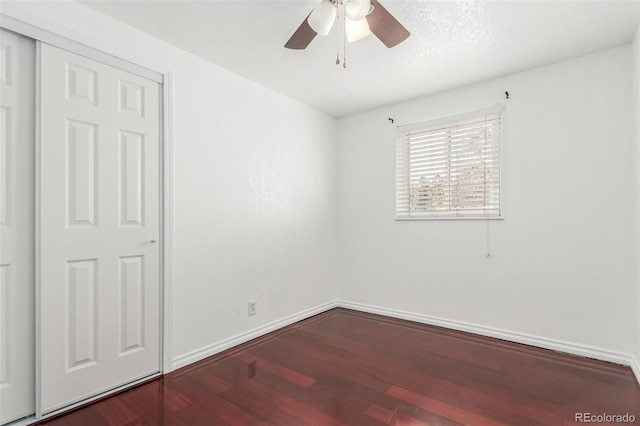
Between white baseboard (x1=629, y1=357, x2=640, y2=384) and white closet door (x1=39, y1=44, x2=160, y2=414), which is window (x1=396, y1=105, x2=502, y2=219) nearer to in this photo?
white baseboard (x1=629, y1=357, x2=640, y2=384)

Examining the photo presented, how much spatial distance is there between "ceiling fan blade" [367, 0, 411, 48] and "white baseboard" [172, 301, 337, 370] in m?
2.53

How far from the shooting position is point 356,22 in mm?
1824

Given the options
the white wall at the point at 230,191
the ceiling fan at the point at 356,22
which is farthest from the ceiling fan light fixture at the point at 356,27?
the white wall at the point at 230,191

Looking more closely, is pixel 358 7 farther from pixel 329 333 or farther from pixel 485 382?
pixel 329 333

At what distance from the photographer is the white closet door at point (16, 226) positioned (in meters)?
1.73

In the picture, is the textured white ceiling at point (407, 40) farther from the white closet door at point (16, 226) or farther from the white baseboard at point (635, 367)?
the white baseboard at point (635, 367)

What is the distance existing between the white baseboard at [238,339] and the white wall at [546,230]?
36.9 inches

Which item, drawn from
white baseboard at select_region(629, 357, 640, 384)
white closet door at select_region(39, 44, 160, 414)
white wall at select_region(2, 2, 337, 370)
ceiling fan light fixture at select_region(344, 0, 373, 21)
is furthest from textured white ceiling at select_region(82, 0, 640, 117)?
white baseboard at select_region(629, 357, 640, 384)

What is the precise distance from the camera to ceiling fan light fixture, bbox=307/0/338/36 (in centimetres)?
169

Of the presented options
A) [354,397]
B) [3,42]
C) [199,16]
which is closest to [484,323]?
[354,397]

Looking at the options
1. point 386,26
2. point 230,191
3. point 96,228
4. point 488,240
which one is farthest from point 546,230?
point 96,228

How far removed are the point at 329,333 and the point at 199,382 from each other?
1.31 m

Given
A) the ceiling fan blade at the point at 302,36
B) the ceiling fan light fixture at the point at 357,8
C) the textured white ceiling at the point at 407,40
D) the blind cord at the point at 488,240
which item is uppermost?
the textured white ceiling at the point at 407,40

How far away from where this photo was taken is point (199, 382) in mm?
2207
